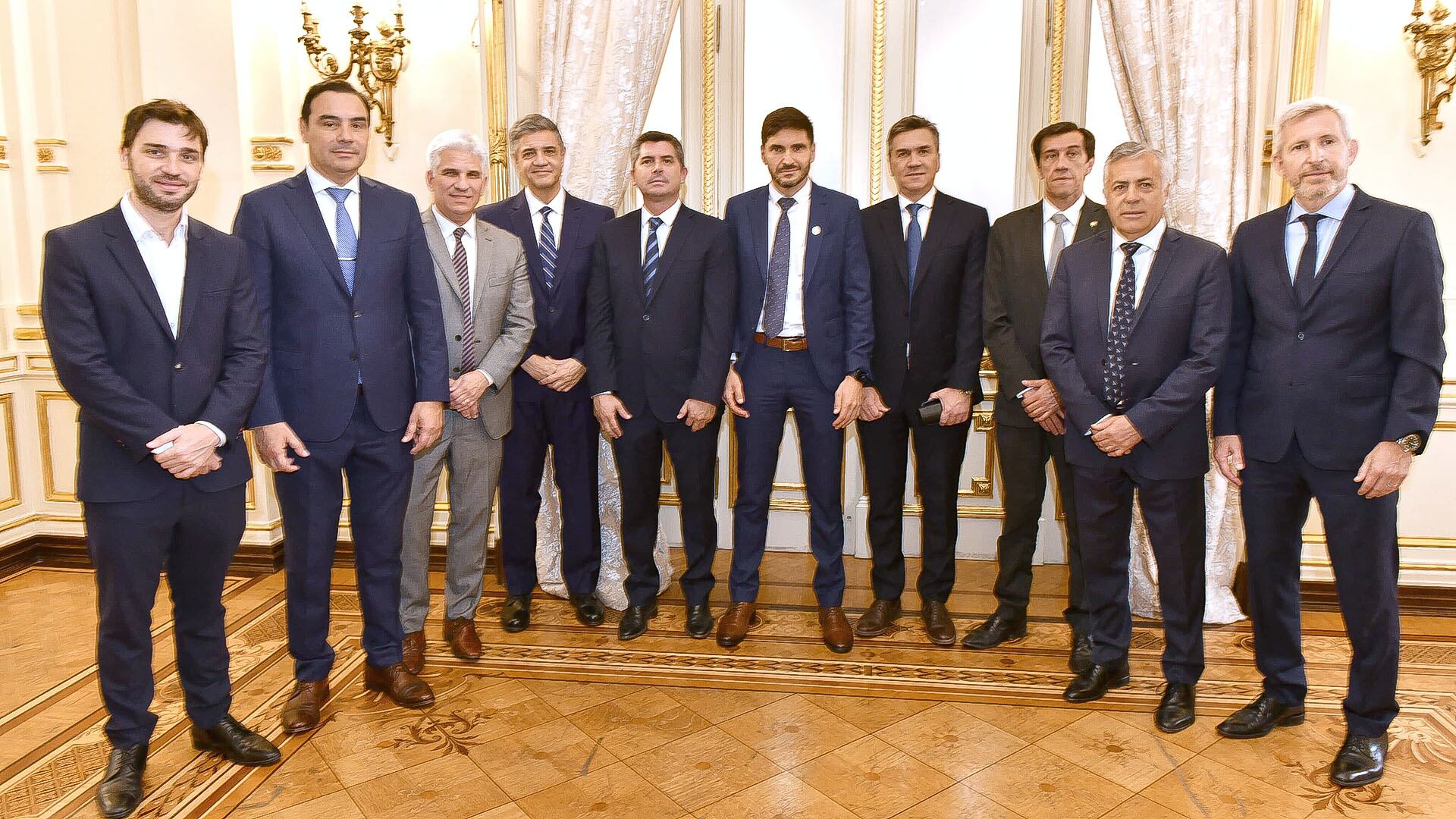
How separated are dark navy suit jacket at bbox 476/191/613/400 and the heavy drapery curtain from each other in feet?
7.21

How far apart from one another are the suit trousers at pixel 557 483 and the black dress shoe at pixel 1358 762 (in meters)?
2.45

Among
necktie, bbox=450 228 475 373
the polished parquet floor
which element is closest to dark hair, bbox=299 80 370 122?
necktie, bbox=450 228 475 373

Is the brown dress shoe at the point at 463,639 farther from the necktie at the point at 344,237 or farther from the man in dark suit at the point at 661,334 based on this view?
the necktie at the point at 344,237

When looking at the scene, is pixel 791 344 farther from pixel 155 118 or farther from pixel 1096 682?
pixel 155 118

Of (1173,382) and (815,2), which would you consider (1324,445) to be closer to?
(1173,382)

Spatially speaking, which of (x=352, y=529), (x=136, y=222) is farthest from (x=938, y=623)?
(x=136, y=222)

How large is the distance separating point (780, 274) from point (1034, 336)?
878 mm

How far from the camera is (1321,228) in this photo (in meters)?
2.64

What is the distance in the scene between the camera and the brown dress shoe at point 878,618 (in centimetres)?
359

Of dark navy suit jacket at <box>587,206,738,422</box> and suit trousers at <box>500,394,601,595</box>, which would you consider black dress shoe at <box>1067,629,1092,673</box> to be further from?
suit trousers at <box>500,394,601,595</box>

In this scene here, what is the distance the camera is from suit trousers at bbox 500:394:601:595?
11.6 feet

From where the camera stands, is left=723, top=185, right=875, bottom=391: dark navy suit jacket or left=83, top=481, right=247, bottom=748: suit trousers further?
left=723, top=185, right=875, bottom=391: dark navy suit jacket

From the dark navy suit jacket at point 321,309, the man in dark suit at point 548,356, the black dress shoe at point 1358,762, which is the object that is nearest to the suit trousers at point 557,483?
the man in dark suit at point 548,356

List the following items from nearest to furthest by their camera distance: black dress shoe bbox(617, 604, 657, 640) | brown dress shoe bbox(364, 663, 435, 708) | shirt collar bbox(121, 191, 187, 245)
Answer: shirt collar bbox(121, 191, 187, 245) < brown dress shoe bbox(364, 663, 435, 708) < black dress shoe bbox(617, 604, 657, 640)
